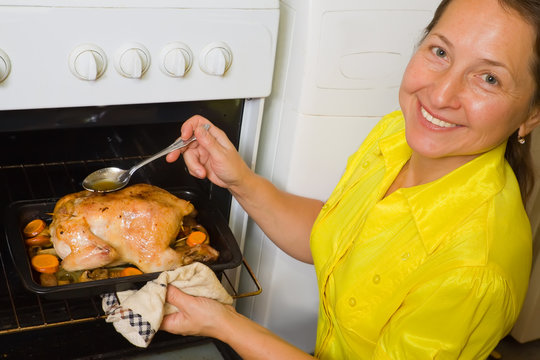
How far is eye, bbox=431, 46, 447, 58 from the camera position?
1052 mm

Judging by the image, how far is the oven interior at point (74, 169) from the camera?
123cm

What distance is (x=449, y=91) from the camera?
100cm

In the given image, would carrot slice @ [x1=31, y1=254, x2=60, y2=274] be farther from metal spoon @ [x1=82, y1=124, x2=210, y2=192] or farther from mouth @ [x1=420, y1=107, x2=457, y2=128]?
mouth @ [x1=420, y1=107, x2=457, y2=128]

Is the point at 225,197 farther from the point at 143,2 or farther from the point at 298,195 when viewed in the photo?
the point at 143,2

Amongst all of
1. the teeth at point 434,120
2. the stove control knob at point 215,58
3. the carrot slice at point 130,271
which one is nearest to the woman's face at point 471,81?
the teeth at point 434,120

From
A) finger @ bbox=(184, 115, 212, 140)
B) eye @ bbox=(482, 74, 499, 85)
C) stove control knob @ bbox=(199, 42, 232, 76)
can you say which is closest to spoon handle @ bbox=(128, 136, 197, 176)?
finger @ bbox=(184, 115, 212, 140)

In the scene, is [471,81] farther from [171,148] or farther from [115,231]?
[115,231]

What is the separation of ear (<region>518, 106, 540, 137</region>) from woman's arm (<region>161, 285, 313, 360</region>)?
543 mm

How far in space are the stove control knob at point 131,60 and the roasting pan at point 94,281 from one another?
0.36 meters

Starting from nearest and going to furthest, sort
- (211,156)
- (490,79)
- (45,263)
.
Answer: (490,79), (45,263), (211,156)

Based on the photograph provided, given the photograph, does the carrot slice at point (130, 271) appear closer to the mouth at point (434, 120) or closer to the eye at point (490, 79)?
the mouth at point (434, 120)

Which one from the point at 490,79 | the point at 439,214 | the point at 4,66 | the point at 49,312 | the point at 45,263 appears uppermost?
the point at 490,79

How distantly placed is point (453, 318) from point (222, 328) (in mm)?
416

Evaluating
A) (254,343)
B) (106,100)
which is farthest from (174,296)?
(106,100)
